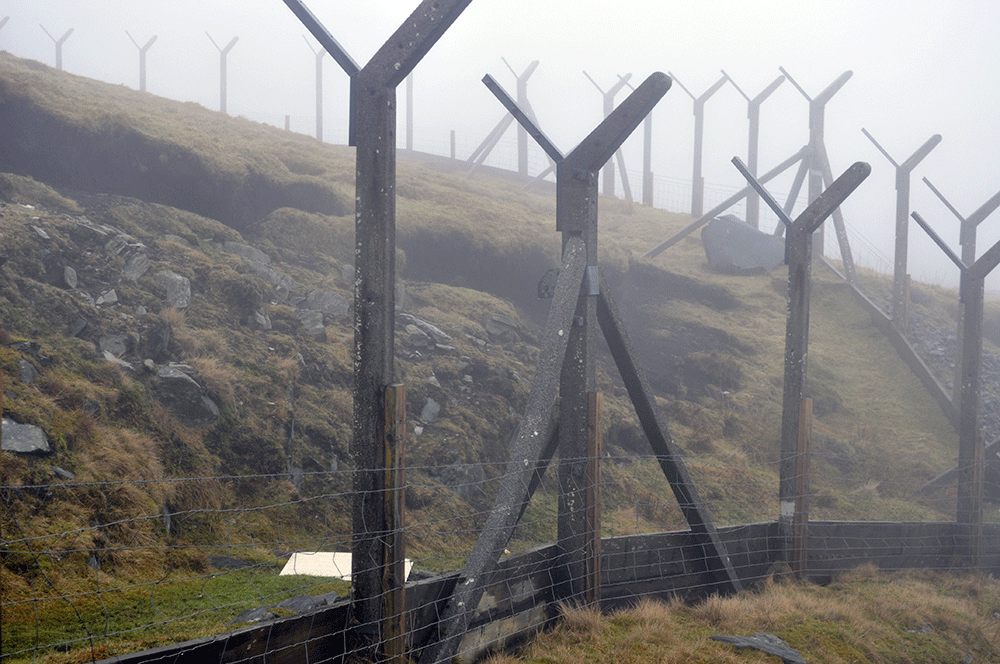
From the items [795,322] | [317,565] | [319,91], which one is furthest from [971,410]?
[319,91]

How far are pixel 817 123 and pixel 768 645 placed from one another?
58.6 ft

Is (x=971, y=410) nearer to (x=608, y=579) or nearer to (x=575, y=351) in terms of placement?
(x=608, y=579)

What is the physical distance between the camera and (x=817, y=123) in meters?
19.8

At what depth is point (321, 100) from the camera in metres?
31.5

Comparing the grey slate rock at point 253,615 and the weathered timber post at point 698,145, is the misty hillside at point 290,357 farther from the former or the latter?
the weathered timber post at point 698,145

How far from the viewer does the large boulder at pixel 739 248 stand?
19748mm

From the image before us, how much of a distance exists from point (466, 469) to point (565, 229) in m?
4.11

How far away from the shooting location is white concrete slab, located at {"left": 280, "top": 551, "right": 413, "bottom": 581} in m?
5.53

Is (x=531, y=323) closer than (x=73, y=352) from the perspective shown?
No

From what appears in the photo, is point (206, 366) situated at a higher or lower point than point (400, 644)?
higher

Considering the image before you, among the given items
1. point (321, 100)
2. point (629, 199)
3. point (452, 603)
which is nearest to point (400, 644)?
point (452, 603)

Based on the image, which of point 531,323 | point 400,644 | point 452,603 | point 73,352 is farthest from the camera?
point 531,323

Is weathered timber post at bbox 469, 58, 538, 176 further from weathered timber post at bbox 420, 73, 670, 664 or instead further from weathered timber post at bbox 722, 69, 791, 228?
weathered timber post at bbox 420, 73, 670, 664

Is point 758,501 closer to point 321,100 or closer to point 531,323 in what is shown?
point 531,323
